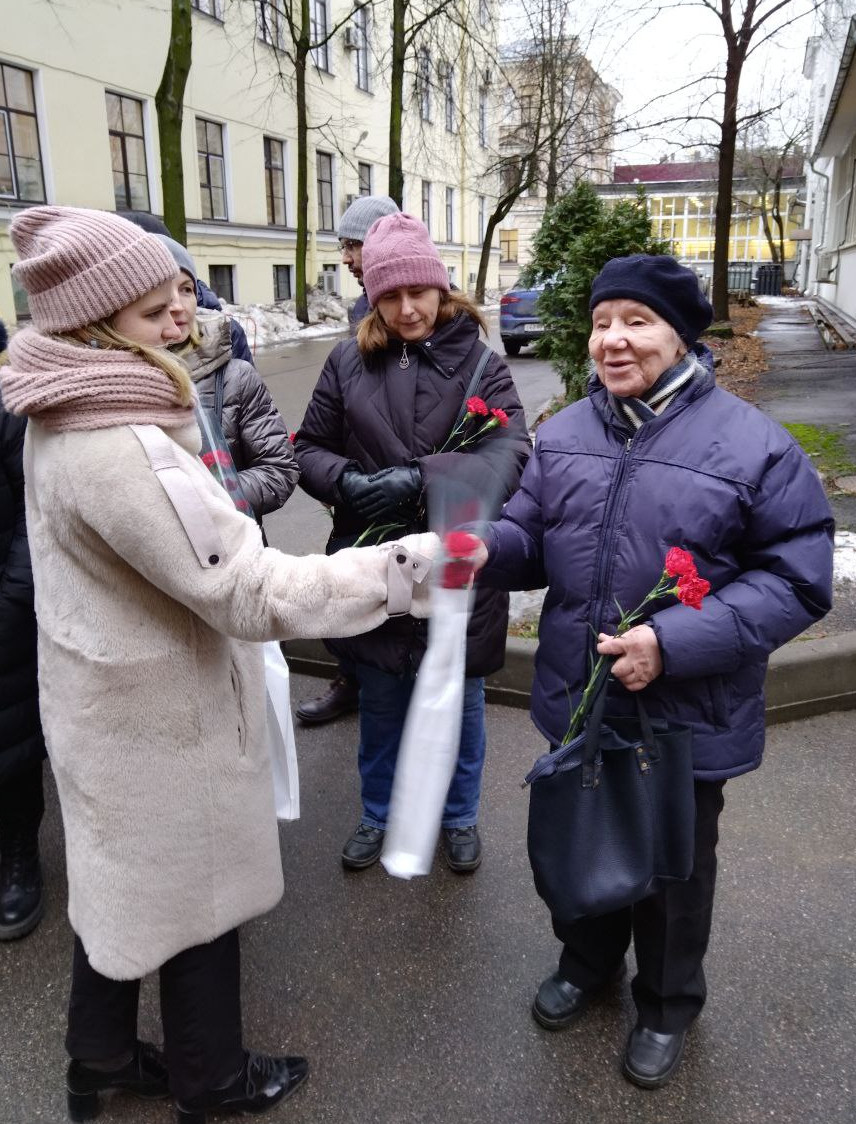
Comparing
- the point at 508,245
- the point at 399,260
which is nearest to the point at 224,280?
the point at 399,260

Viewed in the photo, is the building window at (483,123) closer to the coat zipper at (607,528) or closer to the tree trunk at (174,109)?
the tree trunk at (174,109)

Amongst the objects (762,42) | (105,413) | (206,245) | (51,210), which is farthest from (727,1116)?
(206,245)

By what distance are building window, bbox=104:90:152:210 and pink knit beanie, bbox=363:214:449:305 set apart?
1904 cm

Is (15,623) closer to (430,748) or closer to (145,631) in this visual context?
(145,631)

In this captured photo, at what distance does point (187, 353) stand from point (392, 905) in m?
1.92

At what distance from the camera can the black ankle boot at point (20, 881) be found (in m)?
2.68

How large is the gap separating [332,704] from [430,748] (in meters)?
2.22

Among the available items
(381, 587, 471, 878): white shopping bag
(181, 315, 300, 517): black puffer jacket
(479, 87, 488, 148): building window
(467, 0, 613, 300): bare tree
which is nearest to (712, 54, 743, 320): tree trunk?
(467, 0, 613, 300): bare tree

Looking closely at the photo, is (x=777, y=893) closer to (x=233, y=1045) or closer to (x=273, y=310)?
(x=233, y=1045)

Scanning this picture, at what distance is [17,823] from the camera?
2738mm

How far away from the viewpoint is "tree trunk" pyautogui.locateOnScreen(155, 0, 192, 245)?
12922 millimetres

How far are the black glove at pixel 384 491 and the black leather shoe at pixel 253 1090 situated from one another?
1.45 m

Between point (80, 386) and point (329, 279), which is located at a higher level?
point (329, 279)

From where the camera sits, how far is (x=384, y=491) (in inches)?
102
